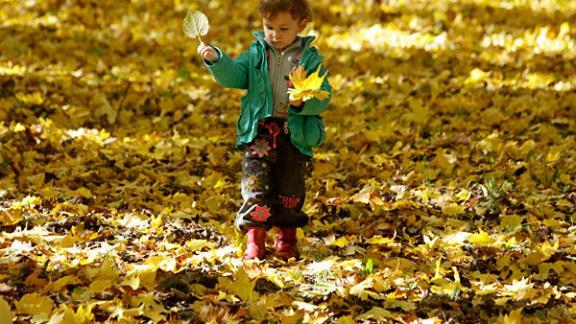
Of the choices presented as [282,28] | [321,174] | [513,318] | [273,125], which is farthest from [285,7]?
[321,174]

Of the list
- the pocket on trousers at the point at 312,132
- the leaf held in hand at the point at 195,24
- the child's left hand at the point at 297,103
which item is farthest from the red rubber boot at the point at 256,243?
the leaf held in hand at the point at 195,24

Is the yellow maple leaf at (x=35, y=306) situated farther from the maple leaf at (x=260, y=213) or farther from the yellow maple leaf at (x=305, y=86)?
the yellow maple leaf at (x=305, y=86)

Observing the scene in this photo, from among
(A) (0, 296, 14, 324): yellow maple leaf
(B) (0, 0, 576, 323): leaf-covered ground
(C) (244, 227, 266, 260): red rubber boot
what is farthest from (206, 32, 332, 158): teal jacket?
(A) (0, 296, 14, 324): yellow maple leaf

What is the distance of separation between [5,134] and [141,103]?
1.33 m

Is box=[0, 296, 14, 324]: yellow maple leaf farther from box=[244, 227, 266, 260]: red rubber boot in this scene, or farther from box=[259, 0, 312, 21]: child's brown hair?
box=[259, 0, 312, 21]: child's brown hair

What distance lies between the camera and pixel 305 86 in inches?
131

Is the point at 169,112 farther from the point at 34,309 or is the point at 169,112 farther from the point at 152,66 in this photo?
the point at 34,309

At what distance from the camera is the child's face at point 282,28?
11.5 feet

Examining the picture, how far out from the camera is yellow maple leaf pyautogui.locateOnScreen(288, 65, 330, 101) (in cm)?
332

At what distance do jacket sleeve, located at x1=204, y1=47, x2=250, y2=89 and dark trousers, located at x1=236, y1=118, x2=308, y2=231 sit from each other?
24cm

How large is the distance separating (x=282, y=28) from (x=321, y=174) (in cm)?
173

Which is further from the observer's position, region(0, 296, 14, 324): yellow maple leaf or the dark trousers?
the dark trousers

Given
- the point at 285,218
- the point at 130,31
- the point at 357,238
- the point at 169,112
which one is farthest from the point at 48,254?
the point at 130,31

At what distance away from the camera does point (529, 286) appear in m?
3.36
